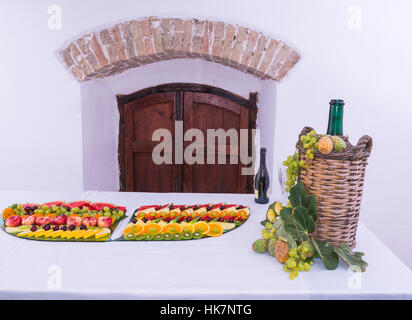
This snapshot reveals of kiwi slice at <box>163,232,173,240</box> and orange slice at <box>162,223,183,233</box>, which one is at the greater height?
orange slice at <box>162,223,183,233</box>

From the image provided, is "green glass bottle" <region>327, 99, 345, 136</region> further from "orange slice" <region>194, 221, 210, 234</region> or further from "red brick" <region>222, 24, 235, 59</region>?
"red brick" <region>222, 24, 235, 59</region>

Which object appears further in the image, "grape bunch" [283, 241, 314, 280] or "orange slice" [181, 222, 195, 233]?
"orange slice" [181, 222, 195, 233]

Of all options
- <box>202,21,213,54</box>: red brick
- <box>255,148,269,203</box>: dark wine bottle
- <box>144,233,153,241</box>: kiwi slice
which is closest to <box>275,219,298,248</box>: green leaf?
<box>144,233,153,241</box>: kiwi slice

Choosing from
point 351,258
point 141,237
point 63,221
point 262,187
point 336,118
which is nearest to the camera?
point 351,258

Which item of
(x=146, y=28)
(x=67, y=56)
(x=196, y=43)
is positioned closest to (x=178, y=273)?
(x=196, y=43)

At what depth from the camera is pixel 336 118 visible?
106cm

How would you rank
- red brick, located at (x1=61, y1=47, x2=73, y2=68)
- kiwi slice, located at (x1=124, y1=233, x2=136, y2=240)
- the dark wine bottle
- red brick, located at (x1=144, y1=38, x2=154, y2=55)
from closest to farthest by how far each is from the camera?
kiwi slice, located at (x1=124, y1=233, x2=136, y2=240)
the dark wine bottle
red brick, located at (x1=144, y1=38, x2=154, y2=55)
red brick, located at (x1=61, y1=47, x2=73, y2=68)

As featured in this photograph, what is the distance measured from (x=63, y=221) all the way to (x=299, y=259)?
3.06ft

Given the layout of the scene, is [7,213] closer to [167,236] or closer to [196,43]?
[167,236]

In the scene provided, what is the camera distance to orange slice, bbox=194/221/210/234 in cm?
122

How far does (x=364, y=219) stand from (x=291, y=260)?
1.51 meters

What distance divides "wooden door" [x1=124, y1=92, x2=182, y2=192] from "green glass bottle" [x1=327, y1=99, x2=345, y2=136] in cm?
187
